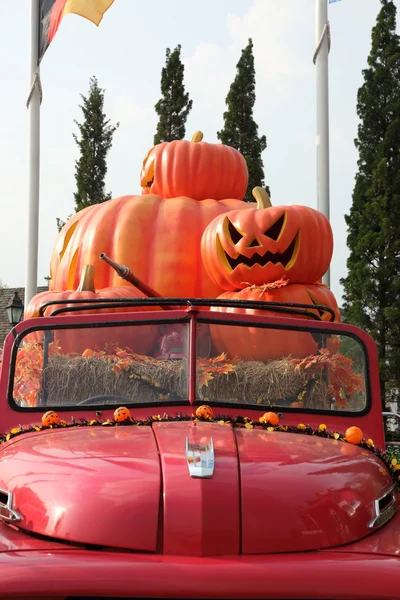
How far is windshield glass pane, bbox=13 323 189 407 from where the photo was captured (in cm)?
360

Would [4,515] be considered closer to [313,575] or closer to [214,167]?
[313,575]

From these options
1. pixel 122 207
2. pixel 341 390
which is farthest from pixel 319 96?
pixel 341 390

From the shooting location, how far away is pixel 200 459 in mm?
2709

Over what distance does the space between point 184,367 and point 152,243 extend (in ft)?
14.1

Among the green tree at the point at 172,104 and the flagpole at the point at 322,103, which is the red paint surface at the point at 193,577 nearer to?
the flagpole at the point at 322,103

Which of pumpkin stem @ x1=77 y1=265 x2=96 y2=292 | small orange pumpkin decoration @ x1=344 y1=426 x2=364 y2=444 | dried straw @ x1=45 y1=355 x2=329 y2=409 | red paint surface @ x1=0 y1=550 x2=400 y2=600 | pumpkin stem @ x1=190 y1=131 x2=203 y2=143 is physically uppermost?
pumpkin stem @ x1=190 y1=131 x2=203 y2=143

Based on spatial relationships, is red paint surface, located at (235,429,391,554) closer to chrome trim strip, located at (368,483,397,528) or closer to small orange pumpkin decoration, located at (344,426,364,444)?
chrome trim strip, located at (368,483,397,528)

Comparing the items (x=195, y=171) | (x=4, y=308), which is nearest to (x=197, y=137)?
(x=195, y=171)

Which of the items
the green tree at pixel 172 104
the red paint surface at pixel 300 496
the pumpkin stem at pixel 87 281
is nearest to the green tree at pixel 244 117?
the green tree at pixel 172 104

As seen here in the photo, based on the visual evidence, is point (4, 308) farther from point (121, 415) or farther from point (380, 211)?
point (121, 415)

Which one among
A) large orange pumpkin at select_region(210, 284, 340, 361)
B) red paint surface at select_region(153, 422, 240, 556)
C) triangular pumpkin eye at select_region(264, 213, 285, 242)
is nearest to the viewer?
red paint surface at select_region(153, 422, 240, 556)

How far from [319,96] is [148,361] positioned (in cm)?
858

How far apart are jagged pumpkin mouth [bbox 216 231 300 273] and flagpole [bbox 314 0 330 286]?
12.9 ft

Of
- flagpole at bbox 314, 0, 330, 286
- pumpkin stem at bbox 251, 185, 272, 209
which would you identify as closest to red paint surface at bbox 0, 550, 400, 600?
pumpkin stem at bbox 251, 185, 272, 209
